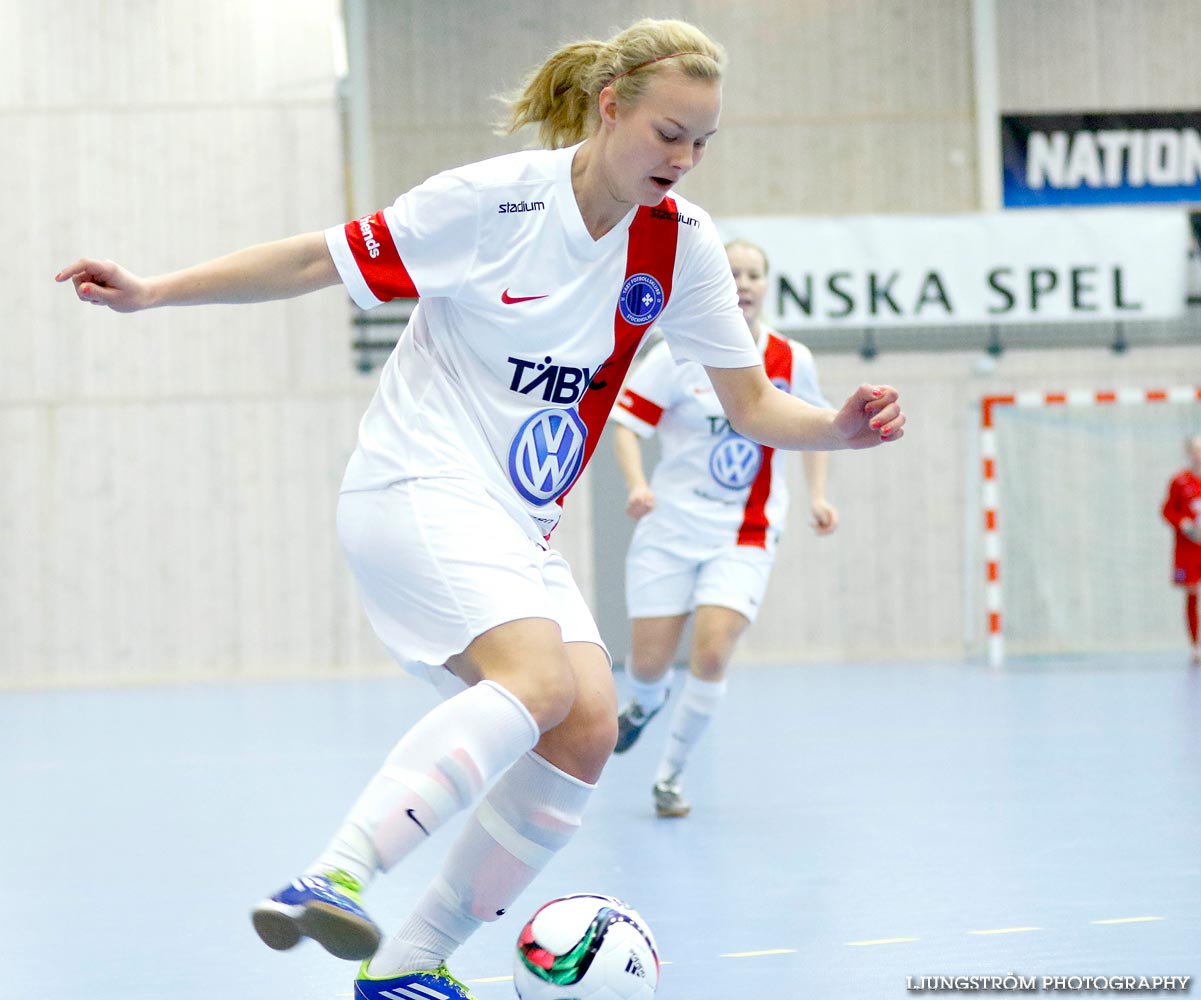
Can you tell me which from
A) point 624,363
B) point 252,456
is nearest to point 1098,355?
point 252,456

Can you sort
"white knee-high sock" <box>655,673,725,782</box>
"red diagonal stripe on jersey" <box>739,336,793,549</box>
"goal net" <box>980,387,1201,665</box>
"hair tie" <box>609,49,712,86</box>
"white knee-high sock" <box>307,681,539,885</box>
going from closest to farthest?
"white knee-high sock" <box>307,681,539,885</box> < "hair tie" <box>609,49,712,86</box> < "white knee-high sock" <box>655,673,725,782</box> < "red diagonal stripe on jersey" <box>739,336,793,549</box> < "goal net" <box>980,387,1201,665</box>

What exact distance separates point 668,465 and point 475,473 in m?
2.98

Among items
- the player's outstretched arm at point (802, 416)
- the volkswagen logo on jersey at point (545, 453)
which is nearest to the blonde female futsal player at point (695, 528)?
the player's outstretched arm at point (802, 416)

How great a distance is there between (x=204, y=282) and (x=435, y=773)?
0.84 m

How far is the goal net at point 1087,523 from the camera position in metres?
12.2

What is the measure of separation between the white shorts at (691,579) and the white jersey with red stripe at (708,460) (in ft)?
0.14

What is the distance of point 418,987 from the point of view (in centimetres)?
246

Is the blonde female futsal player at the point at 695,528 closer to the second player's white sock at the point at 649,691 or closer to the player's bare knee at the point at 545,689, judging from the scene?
the second player's white sock at the point at 649,691

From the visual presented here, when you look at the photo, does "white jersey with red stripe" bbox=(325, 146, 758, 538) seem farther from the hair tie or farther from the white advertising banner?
the white advertising banner

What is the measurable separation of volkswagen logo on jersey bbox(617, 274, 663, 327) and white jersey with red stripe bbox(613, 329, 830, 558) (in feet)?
8.28

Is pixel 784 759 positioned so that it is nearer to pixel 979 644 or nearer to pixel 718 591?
pixel 718 591

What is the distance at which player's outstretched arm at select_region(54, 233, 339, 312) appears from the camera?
233 cm

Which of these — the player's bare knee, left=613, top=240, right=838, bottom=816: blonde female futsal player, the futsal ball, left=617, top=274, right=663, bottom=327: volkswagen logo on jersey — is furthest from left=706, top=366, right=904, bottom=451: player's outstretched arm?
left=613, top=240, right=838, bottom=816: blonde female futsal player

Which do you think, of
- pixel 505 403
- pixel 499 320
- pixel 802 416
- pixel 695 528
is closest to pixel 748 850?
pixel 695 528
